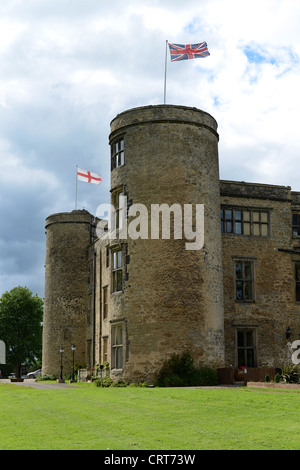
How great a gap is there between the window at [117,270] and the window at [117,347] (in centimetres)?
200

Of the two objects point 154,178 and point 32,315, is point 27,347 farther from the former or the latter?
point 154,178

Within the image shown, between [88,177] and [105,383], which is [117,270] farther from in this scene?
[88,177]

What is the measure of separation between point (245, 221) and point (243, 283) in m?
3.64

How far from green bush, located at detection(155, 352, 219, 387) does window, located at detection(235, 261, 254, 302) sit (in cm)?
686

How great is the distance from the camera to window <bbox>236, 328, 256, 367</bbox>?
3148 centimetres

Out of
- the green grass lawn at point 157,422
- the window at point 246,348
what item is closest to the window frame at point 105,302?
the window at point 246,348

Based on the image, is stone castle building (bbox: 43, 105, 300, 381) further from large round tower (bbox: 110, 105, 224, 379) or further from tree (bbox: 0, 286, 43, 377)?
tree (bbox: 0, 286, 43, 377)

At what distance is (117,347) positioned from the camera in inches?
1117

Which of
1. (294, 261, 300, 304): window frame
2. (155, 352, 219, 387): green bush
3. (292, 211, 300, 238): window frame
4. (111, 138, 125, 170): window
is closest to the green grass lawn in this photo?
(155, 352, 219, 387): green bush

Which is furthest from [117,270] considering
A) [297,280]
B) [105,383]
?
[297,280]

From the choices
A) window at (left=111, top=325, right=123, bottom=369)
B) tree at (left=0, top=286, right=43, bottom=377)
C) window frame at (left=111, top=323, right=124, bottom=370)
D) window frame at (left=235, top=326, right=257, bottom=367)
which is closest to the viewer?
window frame at (left=111, top=323, right=124, bottom=370)

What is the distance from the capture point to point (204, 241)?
2834 cm

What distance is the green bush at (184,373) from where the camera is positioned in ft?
85.0
